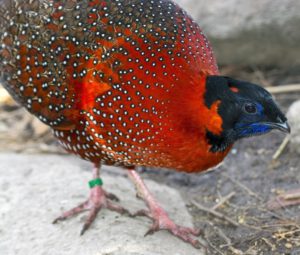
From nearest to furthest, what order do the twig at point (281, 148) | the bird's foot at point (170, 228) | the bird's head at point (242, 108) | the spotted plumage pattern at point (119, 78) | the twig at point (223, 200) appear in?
the bird's head at point (242, 108) < the spotted plumage pattern at point (119, 78) < the bird's foot at point (170, 228) < the twig at point (223, 200) < the twig at point (281, 148)

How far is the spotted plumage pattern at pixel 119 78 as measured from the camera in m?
3.28

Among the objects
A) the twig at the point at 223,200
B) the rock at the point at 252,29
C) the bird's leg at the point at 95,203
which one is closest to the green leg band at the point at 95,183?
the bird's leg at the point at 95,203

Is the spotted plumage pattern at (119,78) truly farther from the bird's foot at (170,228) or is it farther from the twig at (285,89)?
the twig at (285,89)

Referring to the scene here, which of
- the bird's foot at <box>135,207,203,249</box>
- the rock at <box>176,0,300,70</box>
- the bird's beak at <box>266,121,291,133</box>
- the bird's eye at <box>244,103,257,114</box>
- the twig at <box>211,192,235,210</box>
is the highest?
the bird's eye at <box>244,103,257,114</box>

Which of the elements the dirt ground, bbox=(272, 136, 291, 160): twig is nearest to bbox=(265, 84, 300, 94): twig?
the dirt ground

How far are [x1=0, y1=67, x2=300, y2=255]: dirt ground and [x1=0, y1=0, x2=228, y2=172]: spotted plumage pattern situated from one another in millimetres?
687

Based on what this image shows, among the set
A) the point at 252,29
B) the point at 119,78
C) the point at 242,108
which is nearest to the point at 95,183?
the point at 119,78

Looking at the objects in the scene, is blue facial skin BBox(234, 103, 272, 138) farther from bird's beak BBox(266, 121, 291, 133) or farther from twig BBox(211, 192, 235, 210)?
twig BBox(211, 192, 235, 210)

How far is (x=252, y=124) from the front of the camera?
3199mm

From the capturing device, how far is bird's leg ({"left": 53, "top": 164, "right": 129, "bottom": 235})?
3.93m

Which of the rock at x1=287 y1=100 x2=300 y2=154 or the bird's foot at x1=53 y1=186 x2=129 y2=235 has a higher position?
the rock at x1=287 y1=100 x2=300 y2=154

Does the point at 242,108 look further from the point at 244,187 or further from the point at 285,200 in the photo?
the point at 244,187

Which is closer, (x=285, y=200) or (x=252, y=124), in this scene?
(x=252, y=124)

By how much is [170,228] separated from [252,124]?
3.19 feet
